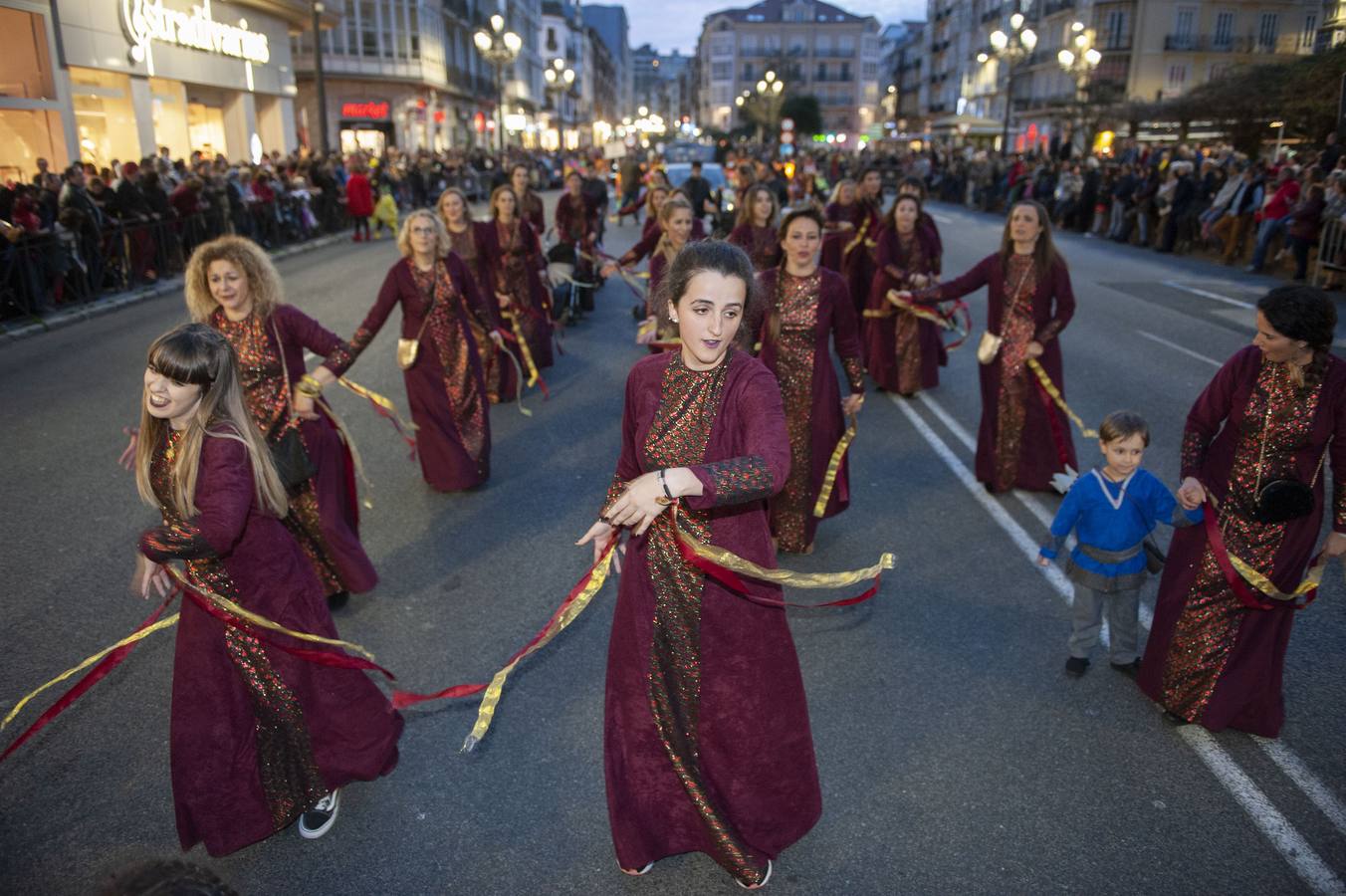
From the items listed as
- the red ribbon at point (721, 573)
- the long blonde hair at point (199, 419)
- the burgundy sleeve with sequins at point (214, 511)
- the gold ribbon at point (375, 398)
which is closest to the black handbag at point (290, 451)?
the gold ribbon at point (375, 398)

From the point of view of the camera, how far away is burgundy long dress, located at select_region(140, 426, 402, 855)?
300 cm

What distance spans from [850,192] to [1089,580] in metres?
7.93

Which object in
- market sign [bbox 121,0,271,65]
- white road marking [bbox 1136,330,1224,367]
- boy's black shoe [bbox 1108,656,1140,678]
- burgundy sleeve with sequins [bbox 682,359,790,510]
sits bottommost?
boy's black shoe [bbox 1108,656,1140,678]

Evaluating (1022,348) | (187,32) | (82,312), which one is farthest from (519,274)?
(187,32)

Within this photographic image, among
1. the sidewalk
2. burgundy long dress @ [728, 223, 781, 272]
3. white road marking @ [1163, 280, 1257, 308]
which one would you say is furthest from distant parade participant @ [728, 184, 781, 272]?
white road marking @ [1163, 280, 1257, 308]

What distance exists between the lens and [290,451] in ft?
15.4

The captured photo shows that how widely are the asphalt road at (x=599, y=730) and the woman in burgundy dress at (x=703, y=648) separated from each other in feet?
0.97

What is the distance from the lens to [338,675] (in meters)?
3.37

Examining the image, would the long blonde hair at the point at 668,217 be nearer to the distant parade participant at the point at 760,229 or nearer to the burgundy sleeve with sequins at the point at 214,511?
the distant parade participant at the point at 760,229

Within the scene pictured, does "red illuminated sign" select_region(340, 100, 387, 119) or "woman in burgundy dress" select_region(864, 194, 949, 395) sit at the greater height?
"red illuminated sign" select_region(340, 100, 387, 119)

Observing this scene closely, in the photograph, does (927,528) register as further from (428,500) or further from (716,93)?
(716,93)

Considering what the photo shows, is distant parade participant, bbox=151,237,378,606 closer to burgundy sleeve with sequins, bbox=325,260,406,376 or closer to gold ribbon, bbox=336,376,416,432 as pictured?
burgundy sleeve with sequins, bbox=325,260,406,376

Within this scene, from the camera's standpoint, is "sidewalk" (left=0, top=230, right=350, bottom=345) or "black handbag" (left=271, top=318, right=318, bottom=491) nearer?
"black handbag" (left=271, top=318, right=318, bottom=491)

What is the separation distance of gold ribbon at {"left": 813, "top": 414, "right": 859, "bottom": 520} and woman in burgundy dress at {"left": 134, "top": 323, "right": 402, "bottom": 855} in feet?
9.92
